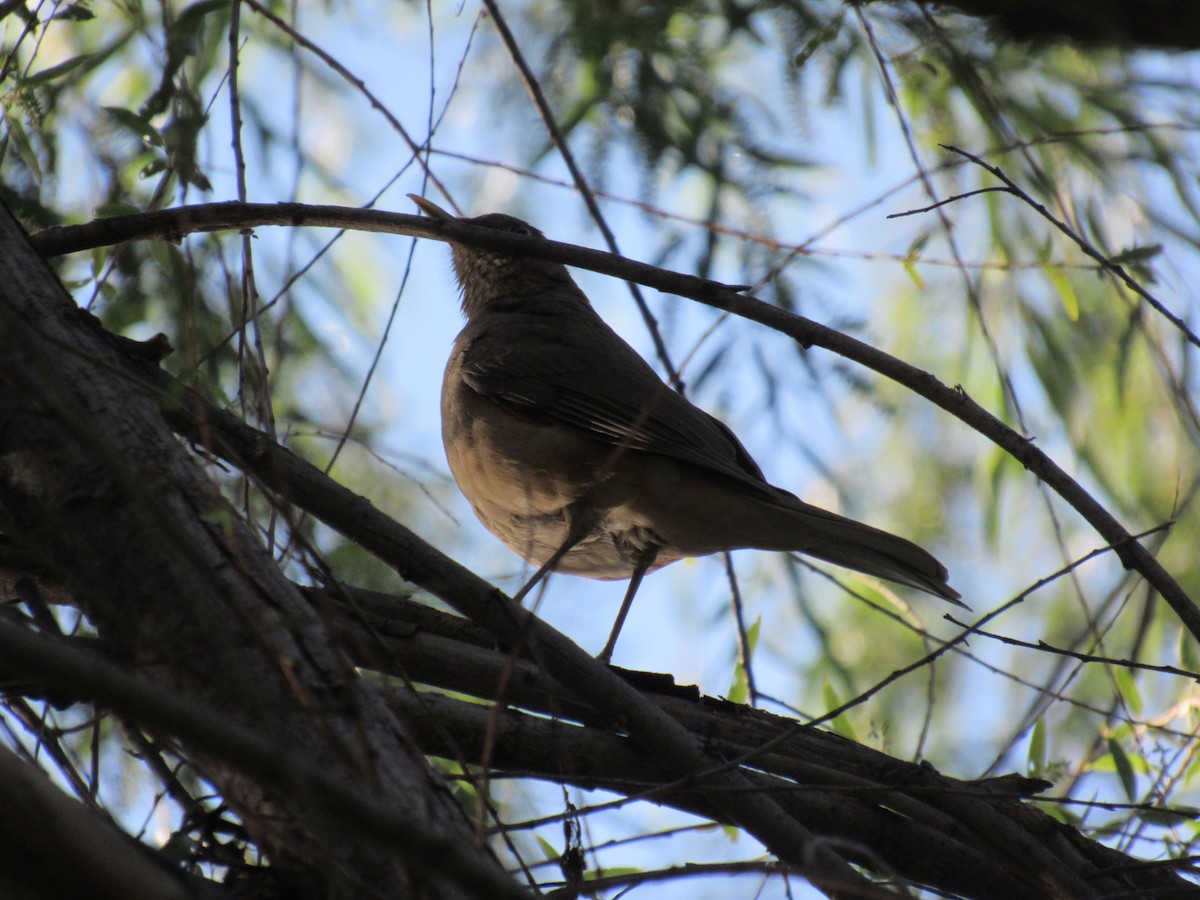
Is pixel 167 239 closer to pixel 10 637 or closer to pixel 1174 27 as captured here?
pixel 10 637

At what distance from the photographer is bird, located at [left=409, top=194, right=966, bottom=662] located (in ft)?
13.4

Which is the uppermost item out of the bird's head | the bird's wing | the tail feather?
the bird's head

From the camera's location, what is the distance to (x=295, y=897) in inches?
75.2

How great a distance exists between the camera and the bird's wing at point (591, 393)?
4297mm

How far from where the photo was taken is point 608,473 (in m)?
3.94

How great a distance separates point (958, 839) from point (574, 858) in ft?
3.33

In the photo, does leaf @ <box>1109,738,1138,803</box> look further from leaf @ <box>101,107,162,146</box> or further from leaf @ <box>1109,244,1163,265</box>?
leaf @ <box>101,107,162,146</box>

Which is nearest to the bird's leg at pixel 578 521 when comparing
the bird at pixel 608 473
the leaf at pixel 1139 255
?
the bird at pixel 608 473

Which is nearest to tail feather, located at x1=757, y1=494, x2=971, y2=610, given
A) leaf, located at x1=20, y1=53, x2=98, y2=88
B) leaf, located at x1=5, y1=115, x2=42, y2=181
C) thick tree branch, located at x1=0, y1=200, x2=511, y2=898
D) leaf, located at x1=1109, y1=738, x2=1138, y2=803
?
leaf, located at x1=1109, y1=738, x2=1138, y2=803

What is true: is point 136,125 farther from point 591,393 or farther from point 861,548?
point 861,548

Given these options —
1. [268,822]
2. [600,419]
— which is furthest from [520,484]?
[268,822]

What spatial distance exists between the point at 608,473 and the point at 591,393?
0.72m

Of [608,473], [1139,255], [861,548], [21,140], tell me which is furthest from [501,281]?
[1139,255]

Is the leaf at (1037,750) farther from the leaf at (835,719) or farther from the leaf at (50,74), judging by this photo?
the leaf at (50,74)
